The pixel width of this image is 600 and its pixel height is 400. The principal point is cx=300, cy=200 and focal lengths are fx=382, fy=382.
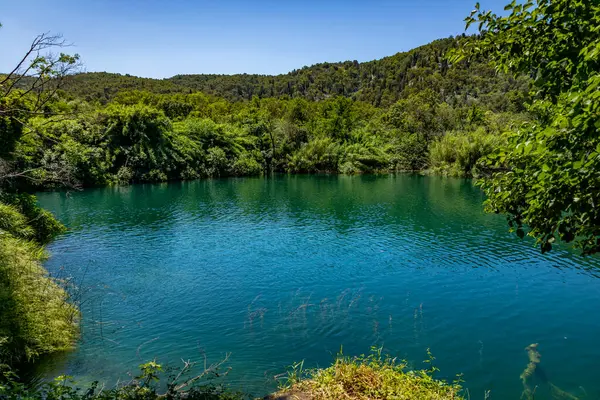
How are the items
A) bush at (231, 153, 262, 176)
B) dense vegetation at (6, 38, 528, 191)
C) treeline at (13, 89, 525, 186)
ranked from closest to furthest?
dense vegetation at (6, 38, 528, 191)
treeline at (13, 89, 525, 186)
bush at (231, 153, 262, 176)

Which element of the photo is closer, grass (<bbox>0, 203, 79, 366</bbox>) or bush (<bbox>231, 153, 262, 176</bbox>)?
grass (<bbox>0, 203, 79, 366</bbox>)

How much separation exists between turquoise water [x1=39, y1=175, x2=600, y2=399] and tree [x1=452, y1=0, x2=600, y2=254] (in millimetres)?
5854

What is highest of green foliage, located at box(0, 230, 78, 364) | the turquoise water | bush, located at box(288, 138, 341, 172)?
bush, located at box(288, 138, 341, 172)

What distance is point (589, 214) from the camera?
193 inches

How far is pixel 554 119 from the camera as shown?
4938 mm

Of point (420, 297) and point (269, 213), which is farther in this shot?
point (269, 213)

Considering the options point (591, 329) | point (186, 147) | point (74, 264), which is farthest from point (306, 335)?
point (186, 147)

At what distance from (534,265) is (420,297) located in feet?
26.2

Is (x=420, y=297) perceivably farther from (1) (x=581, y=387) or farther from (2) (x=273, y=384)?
(2) (x=273, y=384)

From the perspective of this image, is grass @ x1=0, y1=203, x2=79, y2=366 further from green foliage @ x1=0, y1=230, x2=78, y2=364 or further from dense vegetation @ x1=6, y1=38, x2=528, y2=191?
dense vegetation @ x1=6, y1=38, x2=528, y2=191

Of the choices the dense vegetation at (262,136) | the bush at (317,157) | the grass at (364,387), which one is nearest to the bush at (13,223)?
the grass at (364,387)

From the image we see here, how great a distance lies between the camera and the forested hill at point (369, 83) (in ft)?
384

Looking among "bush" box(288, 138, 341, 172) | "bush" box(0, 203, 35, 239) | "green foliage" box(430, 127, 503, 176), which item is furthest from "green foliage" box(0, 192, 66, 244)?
"green foliage" box(430, 127, 503, 176)

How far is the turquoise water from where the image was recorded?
10.8m
